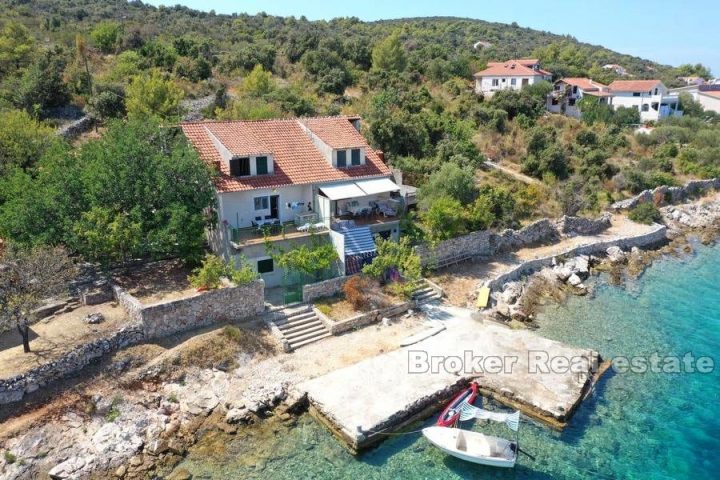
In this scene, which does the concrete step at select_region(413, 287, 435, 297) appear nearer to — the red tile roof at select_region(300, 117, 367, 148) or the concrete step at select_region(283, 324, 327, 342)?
the concrete step at select_region(283, 324, 327, 342)

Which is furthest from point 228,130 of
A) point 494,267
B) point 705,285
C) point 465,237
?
point 705,285

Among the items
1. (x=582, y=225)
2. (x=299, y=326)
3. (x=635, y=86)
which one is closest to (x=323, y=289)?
(x=299, y=326)

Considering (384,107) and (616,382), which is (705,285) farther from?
(384,107)

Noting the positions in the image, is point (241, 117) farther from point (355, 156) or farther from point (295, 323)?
point (295, 323)

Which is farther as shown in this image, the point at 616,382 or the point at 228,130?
the point at 228,130

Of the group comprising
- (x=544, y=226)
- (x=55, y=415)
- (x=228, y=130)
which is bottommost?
(x=55, y=415)

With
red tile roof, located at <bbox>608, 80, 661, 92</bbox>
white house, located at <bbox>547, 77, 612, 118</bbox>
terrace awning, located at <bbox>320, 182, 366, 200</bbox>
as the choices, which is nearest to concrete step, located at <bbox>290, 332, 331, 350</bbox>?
terrace awning, located at <bbox>320, 182, 366, 200</bbox>
